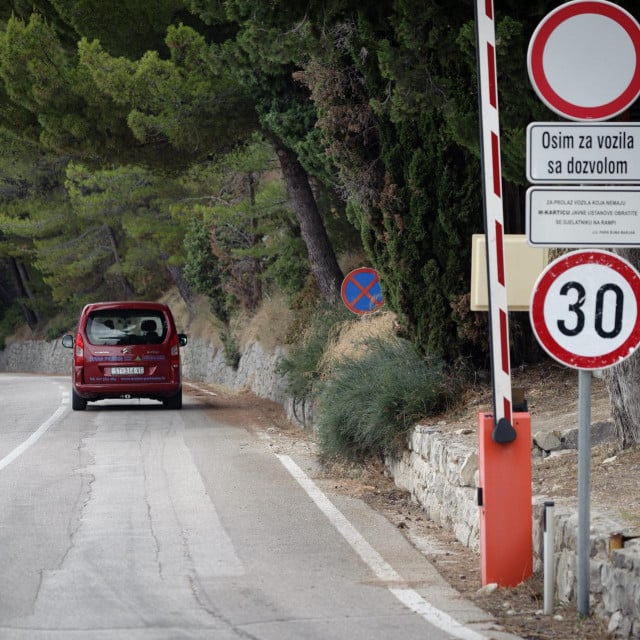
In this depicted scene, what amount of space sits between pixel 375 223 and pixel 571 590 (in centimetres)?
837

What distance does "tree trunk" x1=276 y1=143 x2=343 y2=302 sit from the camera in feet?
72.8

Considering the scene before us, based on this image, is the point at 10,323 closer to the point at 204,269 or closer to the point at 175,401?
the point at 204,269

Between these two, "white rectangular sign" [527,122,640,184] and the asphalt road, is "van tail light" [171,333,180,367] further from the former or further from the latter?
"white rectangular sign" [527,122,640,184]

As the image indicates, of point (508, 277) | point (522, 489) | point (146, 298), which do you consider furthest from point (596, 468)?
point (146, 298)

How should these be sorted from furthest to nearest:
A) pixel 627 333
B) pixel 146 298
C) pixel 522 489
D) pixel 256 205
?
pixel 146 298
pixel 256 205
pixel 522 489
pixel 627 333

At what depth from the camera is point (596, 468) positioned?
919cm

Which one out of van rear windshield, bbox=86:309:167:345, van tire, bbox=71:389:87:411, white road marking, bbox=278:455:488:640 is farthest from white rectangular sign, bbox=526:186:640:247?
van tire, bbox=71:389:87:411

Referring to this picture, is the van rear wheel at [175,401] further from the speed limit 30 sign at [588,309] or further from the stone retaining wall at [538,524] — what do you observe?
the speed limit 30 sign at [588,309]

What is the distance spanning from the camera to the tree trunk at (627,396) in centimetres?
945

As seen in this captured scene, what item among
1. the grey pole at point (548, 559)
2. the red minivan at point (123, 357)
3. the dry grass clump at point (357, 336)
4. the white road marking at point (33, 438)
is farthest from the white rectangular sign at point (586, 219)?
the red minivan at point (123, 357)

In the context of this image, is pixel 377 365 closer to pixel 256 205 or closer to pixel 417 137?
pixel 417 137

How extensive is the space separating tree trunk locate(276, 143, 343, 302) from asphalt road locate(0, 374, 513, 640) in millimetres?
8249

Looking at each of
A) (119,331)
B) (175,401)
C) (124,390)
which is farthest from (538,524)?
(175,401)

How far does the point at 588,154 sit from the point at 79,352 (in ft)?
50.0
